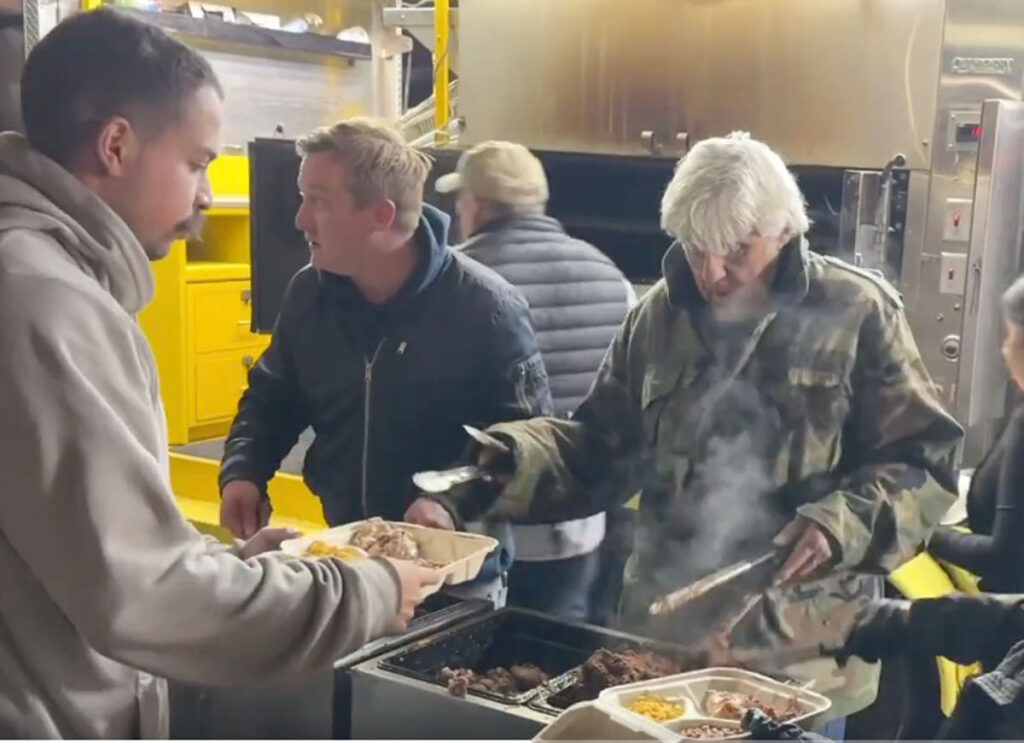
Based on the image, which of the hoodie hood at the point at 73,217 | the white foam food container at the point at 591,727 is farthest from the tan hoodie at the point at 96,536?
the white foam food container at the point at 591,727

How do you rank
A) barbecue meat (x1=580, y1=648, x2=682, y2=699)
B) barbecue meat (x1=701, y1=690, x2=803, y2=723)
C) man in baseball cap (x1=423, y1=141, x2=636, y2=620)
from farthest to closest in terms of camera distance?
man in baseball cap (x1=423, y1=141, x2=636, y2=620), barbecue meat (x1=580, y1=648, x2=682, y2=699), barbecue meat (x1=701, y1=690, x2=803, y2=723)

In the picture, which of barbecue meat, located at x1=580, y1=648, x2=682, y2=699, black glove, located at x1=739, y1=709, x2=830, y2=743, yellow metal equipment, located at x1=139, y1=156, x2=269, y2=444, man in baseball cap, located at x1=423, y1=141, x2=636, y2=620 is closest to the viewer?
black glove, located at x1=739, y1=709, x2=830, y2=743

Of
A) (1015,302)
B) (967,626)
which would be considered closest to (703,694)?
(967,626)

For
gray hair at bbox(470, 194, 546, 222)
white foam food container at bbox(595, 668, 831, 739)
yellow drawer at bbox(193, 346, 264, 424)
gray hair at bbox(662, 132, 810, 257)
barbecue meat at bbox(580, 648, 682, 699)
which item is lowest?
barbecue meat at bbox(580, 648, 682, 699)

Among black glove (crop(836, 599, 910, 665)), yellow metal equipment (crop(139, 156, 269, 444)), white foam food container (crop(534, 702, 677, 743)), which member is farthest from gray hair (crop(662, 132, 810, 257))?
yellow metal equipment (crop(139, 156, 269, 444))

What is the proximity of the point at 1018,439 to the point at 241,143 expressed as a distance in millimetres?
1197

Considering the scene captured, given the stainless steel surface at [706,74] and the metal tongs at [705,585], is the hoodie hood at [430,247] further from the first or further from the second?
the metal tongs at [705,585]

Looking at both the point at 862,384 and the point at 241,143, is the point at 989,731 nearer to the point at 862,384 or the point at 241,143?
the point at 862,384

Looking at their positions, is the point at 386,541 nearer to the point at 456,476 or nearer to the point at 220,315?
the point at 456,476

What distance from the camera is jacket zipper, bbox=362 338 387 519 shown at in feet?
5.81

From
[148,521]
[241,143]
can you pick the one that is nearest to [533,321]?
[241,143]

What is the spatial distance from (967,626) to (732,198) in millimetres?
612

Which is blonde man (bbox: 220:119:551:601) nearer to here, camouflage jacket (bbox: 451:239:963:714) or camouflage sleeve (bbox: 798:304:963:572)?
camouflage jacket (bbox: 451:239:963:714)

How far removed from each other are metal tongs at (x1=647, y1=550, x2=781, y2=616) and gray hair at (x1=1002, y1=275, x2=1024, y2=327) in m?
0.42
